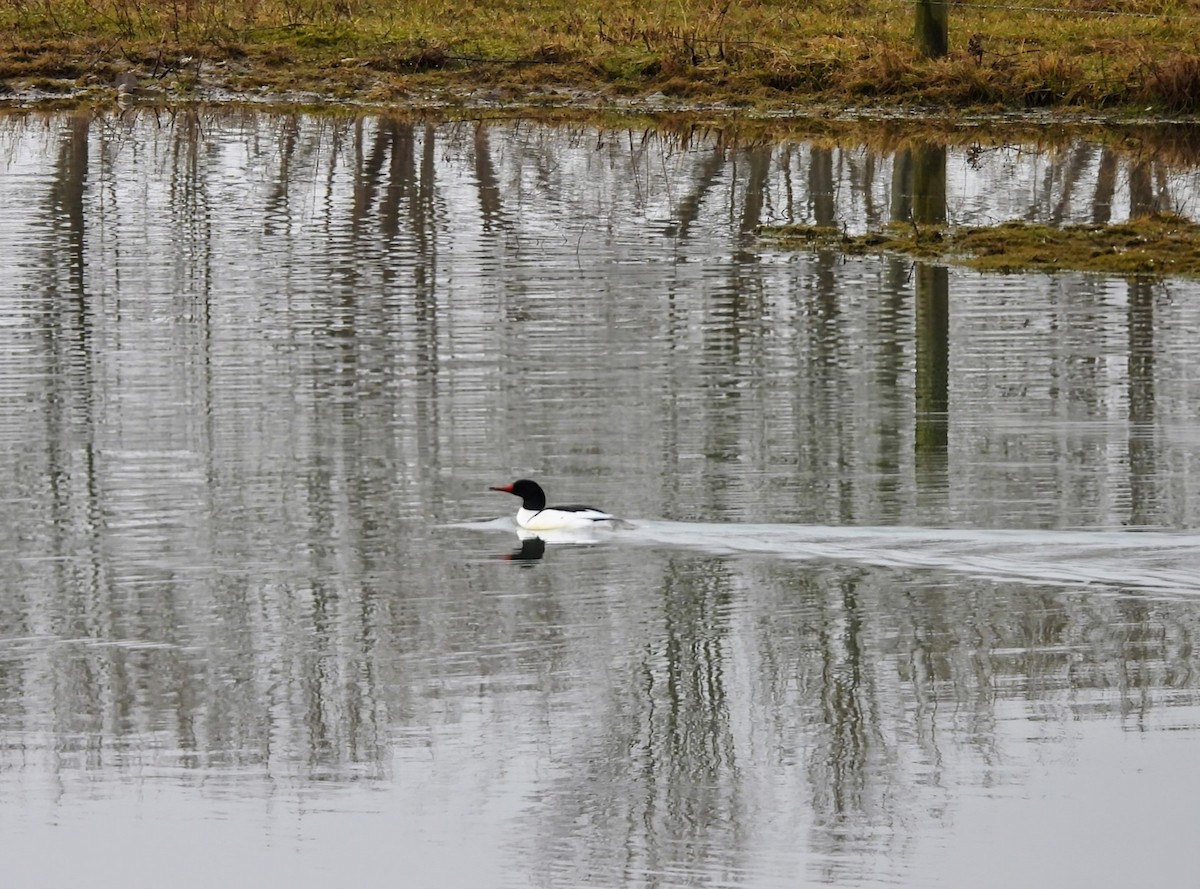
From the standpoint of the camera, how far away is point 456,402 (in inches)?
547

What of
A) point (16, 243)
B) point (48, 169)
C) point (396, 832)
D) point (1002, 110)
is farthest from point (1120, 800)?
point (1002, 110)

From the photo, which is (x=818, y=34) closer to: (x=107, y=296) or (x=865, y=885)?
(x=107, y=296)

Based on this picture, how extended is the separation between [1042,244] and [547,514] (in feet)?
32.1

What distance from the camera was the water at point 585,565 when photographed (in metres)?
7.61

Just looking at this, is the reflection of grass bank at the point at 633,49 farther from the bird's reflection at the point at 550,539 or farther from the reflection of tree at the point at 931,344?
the bird's reflection at the point at 550,539

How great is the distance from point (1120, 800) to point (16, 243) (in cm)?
1431

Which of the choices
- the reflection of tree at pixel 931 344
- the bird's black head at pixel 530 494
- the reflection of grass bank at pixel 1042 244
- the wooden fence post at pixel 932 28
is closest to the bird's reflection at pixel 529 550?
the bird's black head at pixel 530 494

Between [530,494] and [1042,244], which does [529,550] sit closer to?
[530,494]

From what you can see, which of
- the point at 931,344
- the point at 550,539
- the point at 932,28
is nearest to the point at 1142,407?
the point at 931,344

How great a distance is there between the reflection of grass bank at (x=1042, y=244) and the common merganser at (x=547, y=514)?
841 cm

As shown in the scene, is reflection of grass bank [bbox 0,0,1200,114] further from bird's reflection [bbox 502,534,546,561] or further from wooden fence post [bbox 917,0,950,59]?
bird's reflection [bbox 502,534,546,561]

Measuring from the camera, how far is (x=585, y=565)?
10.9 meters

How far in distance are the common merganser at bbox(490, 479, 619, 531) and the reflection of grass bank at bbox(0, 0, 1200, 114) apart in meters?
20.3

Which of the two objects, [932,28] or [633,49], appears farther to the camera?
[633,49]
